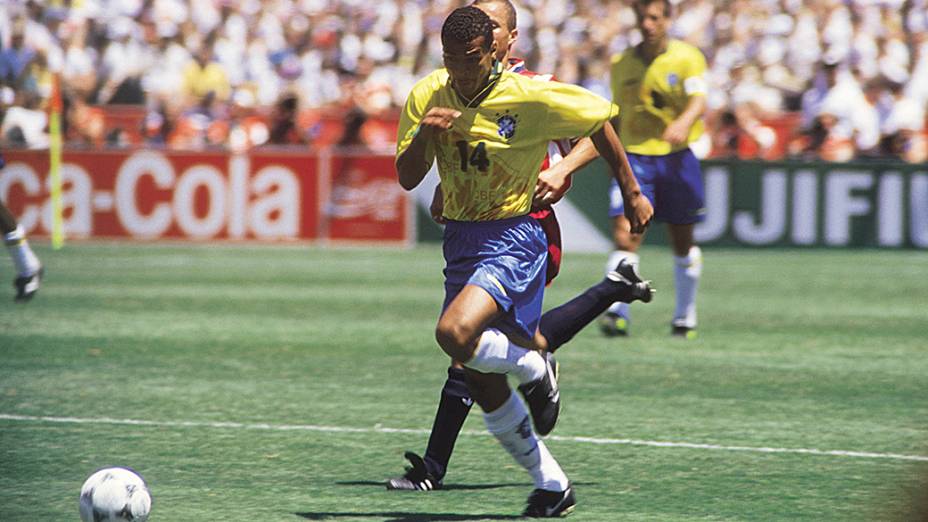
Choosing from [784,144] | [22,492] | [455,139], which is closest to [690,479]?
[455,139]

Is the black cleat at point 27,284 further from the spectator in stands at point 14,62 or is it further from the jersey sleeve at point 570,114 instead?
the spectator in stands at point 14,62

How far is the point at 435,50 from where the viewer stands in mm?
26250

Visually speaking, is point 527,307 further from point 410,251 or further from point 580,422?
point 410,251

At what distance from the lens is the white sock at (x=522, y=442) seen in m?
6.02

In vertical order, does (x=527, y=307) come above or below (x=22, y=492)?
above

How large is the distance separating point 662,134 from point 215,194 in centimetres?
1050

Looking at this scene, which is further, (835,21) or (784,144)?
(835,21)

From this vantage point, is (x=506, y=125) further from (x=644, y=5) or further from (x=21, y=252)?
(x=21, y=252)

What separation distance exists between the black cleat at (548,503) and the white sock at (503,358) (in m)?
0.46

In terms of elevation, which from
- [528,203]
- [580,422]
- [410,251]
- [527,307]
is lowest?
[410,251]

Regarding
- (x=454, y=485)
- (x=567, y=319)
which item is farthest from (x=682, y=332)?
(x=454, y=485)

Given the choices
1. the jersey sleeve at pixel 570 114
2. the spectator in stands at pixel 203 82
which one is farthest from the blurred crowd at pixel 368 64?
the jersey sleeve at pixel 570 114

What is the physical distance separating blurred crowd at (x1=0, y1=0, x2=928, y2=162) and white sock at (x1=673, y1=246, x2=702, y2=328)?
32.7ft

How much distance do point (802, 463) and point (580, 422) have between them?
1.53 m
